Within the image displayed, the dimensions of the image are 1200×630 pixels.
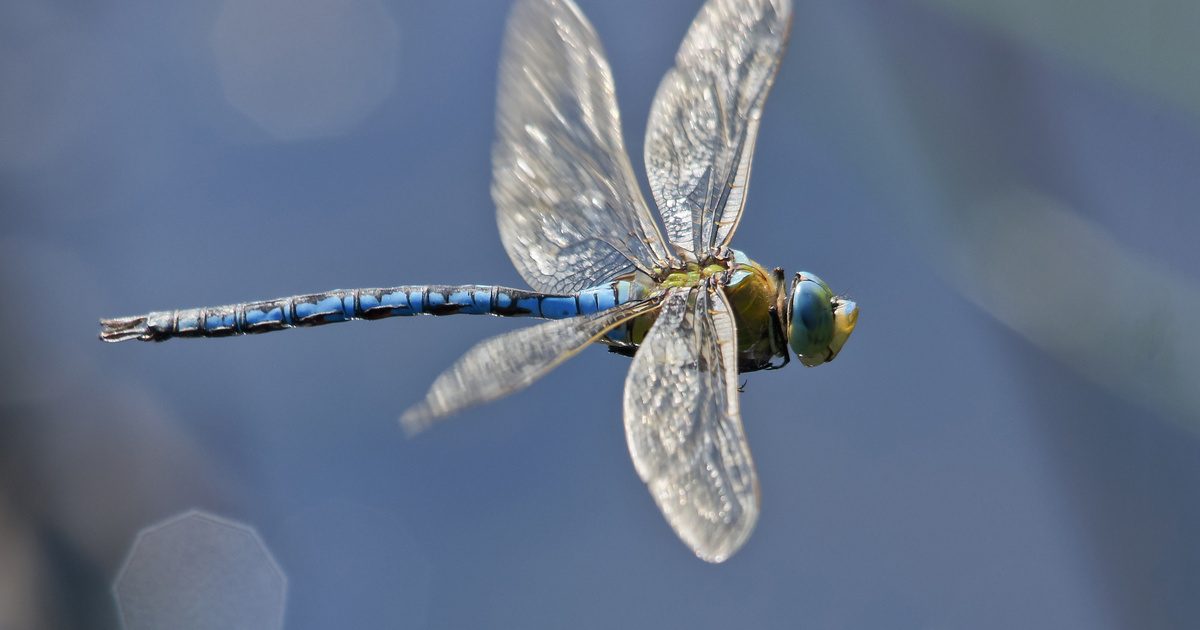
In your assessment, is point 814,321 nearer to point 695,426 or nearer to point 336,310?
point 695,426

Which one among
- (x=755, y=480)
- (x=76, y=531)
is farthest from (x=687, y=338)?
(x=76, y=531)

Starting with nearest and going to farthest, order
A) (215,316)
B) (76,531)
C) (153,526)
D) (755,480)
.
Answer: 1. (755,480)
2. (215,316)
3. (76,531)
4. (153,526)

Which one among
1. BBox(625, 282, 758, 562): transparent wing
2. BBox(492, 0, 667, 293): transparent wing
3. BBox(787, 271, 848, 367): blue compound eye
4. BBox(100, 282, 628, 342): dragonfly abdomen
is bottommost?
BBox(625, 282, 758, 562): transparent wing

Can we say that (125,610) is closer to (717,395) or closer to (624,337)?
(624,337)

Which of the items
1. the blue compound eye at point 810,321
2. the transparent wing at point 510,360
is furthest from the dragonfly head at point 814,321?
the transparent wing at point 510,360

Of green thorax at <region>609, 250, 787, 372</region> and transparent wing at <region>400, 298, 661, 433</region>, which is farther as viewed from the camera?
green thorax at <region>609, 250, 787, 372</region>

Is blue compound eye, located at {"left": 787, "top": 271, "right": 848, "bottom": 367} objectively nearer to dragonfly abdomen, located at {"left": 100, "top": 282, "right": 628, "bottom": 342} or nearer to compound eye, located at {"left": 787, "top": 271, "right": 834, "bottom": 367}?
compound eye, located at {"left": 787, "top": 271, "right": 834, "bottom": 367}

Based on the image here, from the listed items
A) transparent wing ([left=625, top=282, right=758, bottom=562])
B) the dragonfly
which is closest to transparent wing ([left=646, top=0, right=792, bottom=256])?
the dragonfly

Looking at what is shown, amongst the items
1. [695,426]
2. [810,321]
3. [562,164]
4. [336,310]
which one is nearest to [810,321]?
[810,321]

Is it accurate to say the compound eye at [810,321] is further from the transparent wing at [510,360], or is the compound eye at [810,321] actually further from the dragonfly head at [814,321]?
the transparent wing at [510,360]
